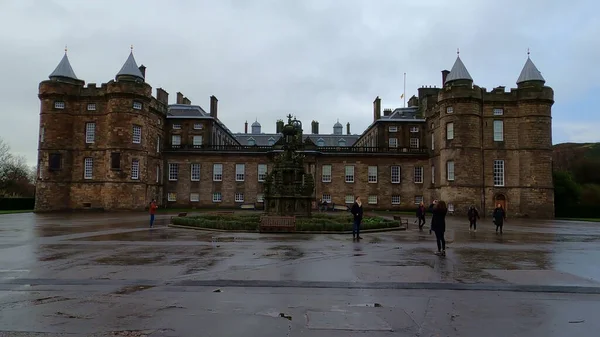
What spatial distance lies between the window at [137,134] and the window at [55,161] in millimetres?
8236

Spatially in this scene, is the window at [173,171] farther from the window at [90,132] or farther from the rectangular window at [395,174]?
the rectangular window at [395,174]

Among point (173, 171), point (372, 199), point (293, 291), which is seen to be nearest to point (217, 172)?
point (173, 171)

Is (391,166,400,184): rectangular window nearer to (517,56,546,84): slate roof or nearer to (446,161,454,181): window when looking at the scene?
(446,161,454,181): window

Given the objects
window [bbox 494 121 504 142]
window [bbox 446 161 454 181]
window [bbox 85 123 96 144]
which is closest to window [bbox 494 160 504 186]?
window [bbox 494 121 504 142]

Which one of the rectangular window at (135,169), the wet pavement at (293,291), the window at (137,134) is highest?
the window at (137,134)

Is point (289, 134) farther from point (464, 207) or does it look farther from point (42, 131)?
point (42, 131)

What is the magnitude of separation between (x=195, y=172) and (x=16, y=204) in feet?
67.8

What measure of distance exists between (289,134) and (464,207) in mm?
24208

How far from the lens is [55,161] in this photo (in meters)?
46.7

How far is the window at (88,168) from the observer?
47.0 metres

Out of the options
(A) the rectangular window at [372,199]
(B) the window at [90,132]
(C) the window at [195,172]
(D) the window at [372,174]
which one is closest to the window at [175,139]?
(C) the window at [195,172]

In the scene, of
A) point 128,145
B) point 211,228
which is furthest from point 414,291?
point 128,145

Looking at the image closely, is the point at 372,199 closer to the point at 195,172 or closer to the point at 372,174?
the point at 372,174

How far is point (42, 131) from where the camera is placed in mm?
47031
